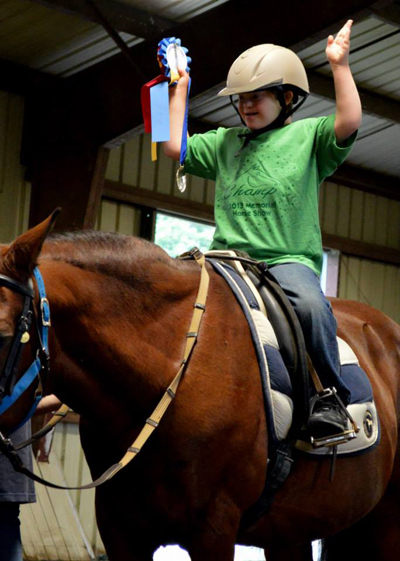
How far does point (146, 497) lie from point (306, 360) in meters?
0.65

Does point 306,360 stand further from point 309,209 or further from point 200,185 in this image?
point 200,185

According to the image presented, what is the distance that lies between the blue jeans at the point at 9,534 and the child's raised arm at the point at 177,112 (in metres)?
1.30

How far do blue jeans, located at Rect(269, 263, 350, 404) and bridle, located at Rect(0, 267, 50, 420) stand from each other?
88 cm

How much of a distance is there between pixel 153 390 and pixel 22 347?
1.45 feet

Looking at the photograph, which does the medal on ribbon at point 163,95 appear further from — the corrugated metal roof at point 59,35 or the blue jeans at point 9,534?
the corrugated metal roof at point 59,35

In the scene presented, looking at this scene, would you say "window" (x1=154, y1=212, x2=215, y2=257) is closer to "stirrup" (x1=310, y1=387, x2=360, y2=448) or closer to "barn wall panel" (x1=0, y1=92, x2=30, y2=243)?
"barn wall panel" (x1=0, y1=92, x2=30, y2=243)

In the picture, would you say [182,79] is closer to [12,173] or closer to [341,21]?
[341,21]

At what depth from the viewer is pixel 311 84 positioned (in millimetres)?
8359

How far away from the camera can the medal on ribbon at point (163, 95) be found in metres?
3.00

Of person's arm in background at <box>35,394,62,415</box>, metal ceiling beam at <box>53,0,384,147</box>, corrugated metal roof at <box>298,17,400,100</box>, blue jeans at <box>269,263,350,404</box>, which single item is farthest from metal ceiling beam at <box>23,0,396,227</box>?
person's arm in background at <box>35,394,62,415</box>

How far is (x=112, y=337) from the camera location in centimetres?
255

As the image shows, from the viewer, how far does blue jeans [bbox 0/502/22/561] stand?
305cm

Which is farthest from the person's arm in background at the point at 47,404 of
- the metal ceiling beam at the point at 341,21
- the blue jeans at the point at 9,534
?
the metal ceiling beam at the point at 341,21

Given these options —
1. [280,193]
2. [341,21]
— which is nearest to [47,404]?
[280,193]
